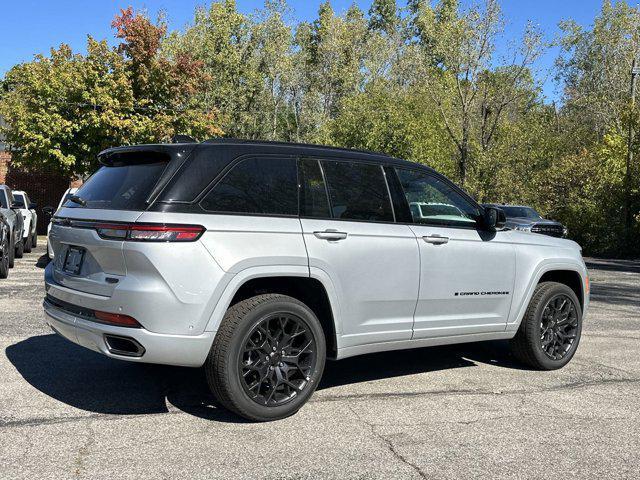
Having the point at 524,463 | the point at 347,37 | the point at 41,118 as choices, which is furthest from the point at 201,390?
the point at 347,37

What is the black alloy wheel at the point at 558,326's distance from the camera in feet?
19.8

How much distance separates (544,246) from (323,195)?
7.97ft

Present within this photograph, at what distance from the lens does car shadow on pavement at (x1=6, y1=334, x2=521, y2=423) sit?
181 inches

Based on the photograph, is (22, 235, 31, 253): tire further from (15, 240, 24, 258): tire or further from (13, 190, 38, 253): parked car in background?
(15, 240, 24, 258): tire

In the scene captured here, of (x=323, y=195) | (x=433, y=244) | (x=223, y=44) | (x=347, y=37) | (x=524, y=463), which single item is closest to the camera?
(x=524, y=463)

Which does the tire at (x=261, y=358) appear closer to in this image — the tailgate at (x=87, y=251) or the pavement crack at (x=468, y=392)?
the pavement crack at (x=468, y=392)

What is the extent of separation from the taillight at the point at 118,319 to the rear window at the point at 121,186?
682 mm

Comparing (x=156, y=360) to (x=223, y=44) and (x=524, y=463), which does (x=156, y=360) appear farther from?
(x=223, y=44)

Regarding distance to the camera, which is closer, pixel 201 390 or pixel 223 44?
pixel 201 390

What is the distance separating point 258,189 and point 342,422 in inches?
66.5

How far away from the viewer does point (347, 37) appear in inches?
1953

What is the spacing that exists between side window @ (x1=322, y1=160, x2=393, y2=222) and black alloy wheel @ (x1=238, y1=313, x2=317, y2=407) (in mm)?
897

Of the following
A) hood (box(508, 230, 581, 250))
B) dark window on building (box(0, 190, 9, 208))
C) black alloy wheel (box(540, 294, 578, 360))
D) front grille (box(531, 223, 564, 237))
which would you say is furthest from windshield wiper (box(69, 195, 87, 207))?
front grille (box(531, 223, 564, 237))

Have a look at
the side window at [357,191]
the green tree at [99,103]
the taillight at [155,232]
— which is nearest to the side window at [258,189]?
the taillight at [155,232]
